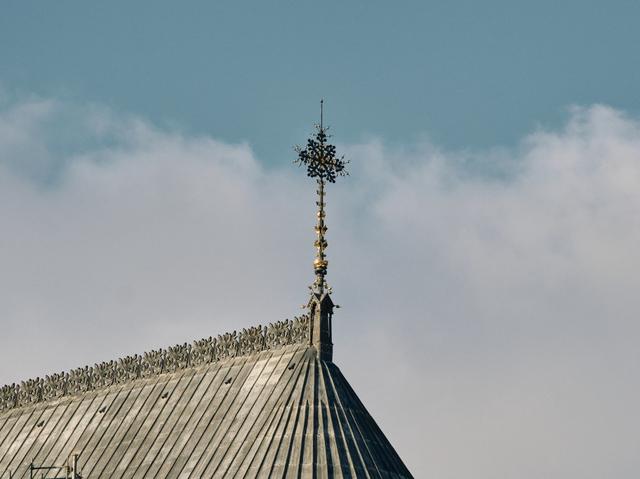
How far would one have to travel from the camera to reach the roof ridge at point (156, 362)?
96000 millimetres

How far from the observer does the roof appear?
90.6 metres

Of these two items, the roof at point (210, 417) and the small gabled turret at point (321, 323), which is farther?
the small gabled turret at point (321, 323)

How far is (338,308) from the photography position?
9450 cm

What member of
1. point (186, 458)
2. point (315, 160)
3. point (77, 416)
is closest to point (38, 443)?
point (77, 416)

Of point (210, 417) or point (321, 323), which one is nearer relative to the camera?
point (321, 323)

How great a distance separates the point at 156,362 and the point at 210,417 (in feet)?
23.0

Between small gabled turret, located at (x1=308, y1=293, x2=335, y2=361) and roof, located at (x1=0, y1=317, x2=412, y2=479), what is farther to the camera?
small gabled turret, located at (x1=308, y1=293, x2=335, y2=361)

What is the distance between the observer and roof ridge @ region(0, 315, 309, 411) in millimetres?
96000

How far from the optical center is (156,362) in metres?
102

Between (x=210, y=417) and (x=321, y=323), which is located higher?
(x=321, y=323)

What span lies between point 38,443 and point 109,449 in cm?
609

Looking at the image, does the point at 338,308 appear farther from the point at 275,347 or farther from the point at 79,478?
the point at 79,478

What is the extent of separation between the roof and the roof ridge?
4cm

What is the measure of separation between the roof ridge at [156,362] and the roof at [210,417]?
4 centimetres
